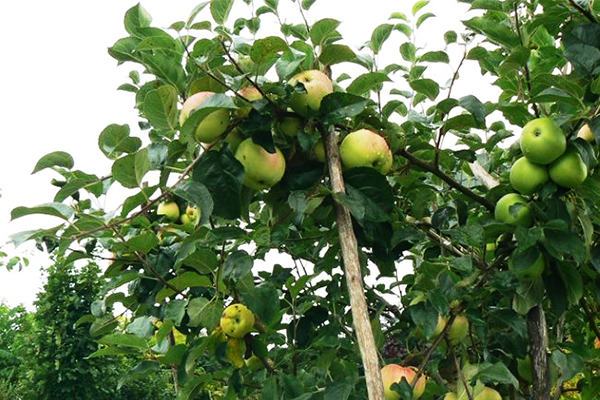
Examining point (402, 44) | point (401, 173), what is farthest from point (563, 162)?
point (402, 44)

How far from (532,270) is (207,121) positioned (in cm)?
67

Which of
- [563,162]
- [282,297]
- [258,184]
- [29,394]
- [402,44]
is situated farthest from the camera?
[29,394]

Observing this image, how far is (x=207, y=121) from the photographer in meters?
1.03

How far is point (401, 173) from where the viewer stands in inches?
55.9

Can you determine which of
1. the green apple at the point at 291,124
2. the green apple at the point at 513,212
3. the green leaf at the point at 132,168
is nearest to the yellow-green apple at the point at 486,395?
the green apple at the point at 513,212

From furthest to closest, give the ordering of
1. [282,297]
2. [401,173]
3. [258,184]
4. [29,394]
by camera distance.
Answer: [29,394] → [282,297] → [401,173] → [258,184]

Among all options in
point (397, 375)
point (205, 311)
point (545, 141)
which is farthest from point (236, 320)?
point (545, 141)

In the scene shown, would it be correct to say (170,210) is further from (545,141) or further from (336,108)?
(545,141)

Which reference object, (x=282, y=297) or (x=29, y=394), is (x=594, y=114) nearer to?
(x=282, y=297)

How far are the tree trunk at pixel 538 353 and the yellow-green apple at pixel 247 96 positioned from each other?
80 cm

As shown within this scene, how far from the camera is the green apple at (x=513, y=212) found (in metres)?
1.28

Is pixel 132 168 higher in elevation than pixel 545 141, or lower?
lower

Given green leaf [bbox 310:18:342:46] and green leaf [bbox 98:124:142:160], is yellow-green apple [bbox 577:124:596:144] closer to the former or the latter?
green leaf [bbox 310:18:342:46]

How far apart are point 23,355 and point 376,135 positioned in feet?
22.6
